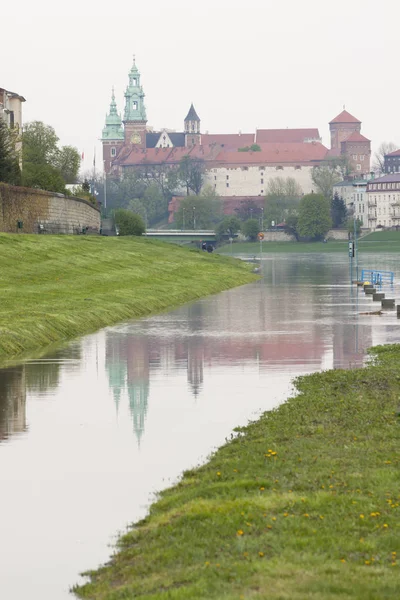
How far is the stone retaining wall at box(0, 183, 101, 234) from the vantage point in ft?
199

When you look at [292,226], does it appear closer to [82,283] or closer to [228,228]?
[228,228]

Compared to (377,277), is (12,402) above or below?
below

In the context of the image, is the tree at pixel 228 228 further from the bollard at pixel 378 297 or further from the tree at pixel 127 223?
the bollard at pixel 378 297

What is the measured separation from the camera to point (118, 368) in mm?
23562

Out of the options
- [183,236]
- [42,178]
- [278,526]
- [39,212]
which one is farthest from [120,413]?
[183,236]

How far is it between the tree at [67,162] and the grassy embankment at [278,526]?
10702cm

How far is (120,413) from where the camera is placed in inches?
705

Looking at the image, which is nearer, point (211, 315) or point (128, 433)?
point (128, 433)

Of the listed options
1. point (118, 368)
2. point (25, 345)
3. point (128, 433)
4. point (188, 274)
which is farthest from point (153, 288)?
point (128, 433)

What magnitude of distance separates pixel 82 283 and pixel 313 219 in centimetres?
14499

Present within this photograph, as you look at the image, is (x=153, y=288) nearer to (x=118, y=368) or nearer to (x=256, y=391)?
(x=118, y=368)

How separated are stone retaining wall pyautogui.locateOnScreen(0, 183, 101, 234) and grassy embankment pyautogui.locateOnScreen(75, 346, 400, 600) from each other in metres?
46.8

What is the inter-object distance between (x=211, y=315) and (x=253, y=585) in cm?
3036

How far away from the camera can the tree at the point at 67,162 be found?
120562mm
